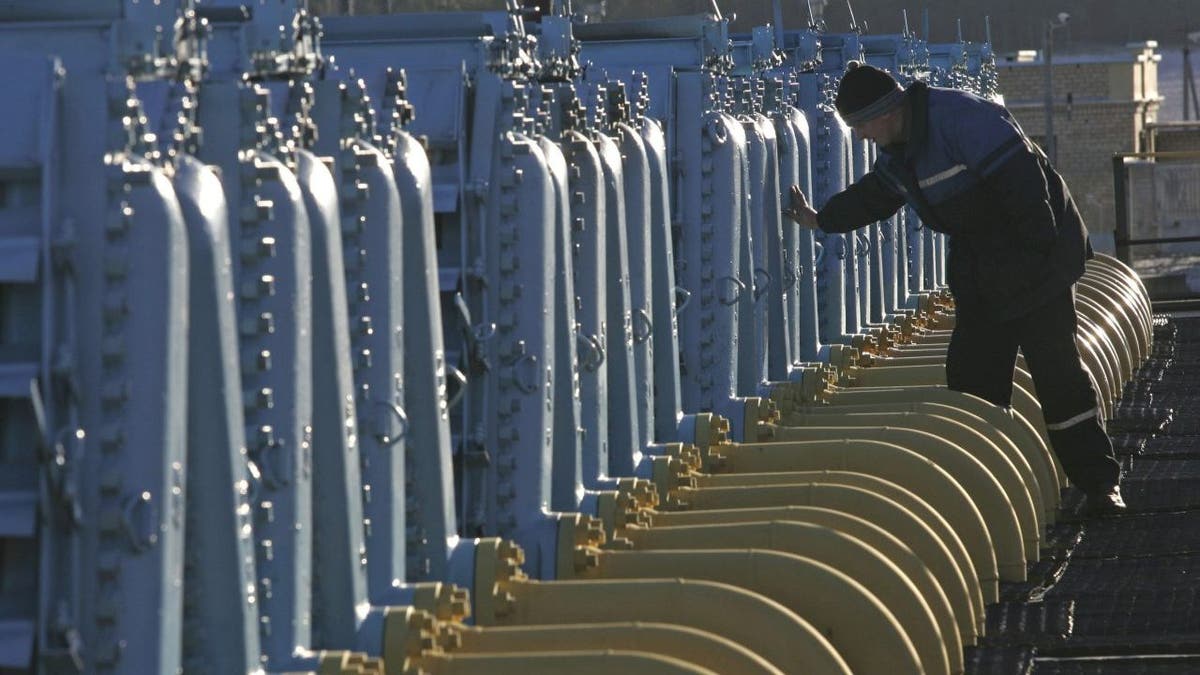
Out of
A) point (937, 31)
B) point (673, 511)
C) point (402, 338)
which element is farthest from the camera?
point (937, 31)

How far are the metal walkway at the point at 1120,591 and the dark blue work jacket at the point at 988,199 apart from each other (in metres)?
0.97

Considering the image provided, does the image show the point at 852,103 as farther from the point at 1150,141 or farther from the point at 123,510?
the point at 1150,141

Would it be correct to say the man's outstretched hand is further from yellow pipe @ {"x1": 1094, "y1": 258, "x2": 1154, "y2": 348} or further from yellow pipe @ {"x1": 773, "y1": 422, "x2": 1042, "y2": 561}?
yellow pipe @ {"x1": 1094, "y1": 258, "x2": 1154, "y2": 348}

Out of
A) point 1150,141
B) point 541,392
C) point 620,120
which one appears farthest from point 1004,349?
point 1150,141

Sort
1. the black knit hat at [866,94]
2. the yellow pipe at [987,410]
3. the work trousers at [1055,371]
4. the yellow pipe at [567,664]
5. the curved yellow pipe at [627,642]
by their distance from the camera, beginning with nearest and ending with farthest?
the yellow pipe at [567,664] < the curved yellow pipe at [627,642] < the black knit hat at [866,94] < the work trousers at [1055,371] < the yellow pipe at [987,410]

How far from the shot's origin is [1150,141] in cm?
4269

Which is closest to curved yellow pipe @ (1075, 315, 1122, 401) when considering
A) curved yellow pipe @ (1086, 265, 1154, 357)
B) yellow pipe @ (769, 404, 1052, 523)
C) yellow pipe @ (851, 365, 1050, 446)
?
yellow pipe @ (851, 365, 1050, 446)

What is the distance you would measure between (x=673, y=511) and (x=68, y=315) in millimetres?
3798

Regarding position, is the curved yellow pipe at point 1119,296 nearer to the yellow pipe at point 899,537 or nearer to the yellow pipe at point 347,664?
the yellow pipe at point 899,537

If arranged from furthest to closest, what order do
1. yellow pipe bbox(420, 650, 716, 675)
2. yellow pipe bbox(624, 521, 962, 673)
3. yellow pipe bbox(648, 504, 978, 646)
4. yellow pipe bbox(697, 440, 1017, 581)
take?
yellow pipe bbox(697, 440, 1017, 581) → yellow pipe bbox(648, 504, 978, 646) → yellow pipe bbox(624, 521, 962, 673) → yellow pipe bbox(420, 650, 716, 675)

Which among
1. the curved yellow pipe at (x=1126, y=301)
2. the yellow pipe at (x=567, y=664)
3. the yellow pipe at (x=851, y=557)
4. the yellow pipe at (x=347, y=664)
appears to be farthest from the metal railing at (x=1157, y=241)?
the yellow pipe at (x=347, y=664)

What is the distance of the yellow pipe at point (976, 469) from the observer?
29.1 feet

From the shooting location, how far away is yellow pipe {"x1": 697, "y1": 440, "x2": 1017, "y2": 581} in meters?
8.45

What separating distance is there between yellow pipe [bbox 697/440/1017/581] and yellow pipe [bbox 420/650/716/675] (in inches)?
112
